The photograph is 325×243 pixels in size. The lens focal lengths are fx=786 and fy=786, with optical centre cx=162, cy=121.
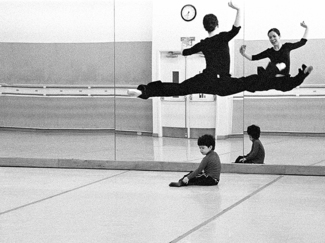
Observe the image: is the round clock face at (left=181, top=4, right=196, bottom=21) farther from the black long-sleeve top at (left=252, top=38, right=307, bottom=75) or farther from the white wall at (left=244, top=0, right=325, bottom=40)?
the black long-sleeve top at (left=252, top=38, right=307, bottom=75)

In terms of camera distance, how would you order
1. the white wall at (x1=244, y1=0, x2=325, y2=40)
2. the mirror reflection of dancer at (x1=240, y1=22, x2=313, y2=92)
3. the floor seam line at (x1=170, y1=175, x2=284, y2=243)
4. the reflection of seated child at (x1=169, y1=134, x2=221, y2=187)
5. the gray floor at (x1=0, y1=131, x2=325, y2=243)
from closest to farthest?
1. the floor seam line at (x1=170, y1=175, x2=284, y2=243)
2. the gray floor at (x1=0, y1=131, x2=325, y2=243)
3. the reflection of seated child at (x1=169, y1=134, x2=221, y2=187)
4. the mirror reflection of dancer at (x1=240, y1=22, x2=313, y2=92)
5. the white wall at (x1=244, y1=0, x2=325, y2=40)

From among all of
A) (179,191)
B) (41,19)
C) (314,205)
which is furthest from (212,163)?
(41,19)

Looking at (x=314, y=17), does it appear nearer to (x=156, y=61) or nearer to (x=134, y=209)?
(x=156, y=61)

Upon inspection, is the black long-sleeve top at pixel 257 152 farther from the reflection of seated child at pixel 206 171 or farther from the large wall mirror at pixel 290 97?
the reflection of seated child at pixel 206 171

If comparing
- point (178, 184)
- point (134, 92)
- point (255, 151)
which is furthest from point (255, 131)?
point (134, 92)

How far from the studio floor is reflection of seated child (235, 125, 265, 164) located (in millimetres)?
394

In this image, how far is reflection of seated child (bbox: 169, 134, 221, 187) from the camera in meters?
12.0

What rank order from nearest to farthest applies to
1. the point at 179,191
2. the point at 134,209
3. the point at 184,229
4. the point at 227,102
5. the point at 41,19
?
the point at 184,229 → the point at 134,209 → the point at 179,191 → the point at 227,102 → the point at 41,19

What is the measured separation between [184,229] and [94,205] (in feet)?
6.58

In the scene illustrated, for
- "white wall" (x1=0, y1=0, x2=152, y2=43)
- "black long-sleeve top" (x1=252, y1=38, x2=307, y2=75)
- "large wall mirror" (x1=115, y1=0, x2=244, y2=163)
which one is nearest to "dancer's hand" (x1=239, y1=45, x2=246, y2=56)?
"black long-sleeve top" (x1=252, y1=38, x2=307, y2=75)

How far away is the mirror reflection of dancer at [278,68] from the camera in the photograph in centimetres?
1235

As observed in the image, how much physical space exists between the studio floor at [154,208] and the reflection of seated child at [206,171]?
12cm

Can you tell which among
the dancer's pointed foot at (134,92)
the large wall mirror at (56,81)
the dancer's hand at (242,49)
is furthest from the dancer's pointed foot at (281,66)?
the large wall mirror at (56,81)

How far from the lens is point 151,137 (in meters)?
14.6
